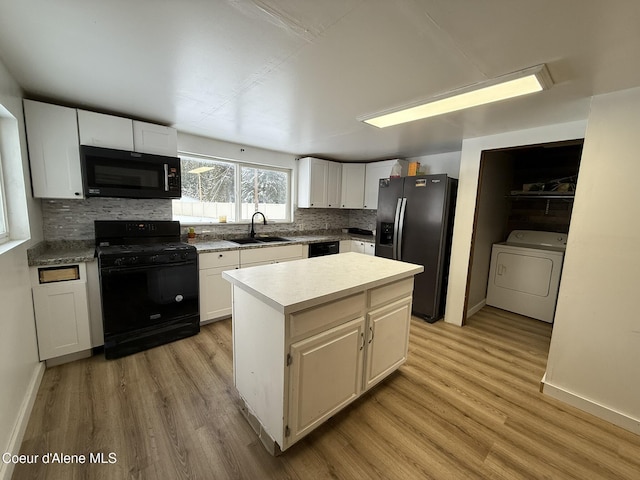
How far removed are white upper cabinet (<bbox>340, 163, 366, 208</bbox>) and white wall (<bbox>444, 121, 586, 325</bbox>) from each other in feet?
5.93

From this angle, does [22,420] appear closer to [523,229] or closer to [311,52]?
[311,52]

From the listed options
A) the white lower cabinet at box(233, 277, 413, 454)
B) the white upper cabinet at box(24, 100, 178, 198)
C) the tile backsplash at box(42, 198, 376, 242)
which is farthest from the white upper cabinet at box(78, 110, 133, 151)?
the white lower cabinet at box(233, 277, 413, 454)

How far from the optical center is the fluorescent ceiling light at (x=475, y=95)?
1532 mm

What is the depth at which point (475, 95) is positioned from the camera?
181 centimetres

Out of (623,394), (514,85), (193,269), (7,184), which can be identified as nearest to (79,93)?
(7,184)

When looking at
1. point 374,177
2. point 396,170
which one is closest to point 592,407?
point 396,170

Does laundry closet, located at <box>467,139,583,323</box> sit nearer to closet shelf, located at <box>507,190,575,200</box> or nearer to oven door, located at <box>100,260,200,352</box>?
closet shelf, located at <box>507,190,575,200</box>

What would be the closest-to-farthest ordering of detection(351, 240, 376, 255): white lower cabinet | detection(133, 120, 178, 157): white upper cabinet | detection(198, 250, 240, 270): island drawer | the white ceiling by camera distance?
the white ceiling → detection(133, 120, 178, 157): white upper cabinet → detection(198, 250, 240, 270): island drawer → detection(351, 240, 376, 255): white lower cabinet

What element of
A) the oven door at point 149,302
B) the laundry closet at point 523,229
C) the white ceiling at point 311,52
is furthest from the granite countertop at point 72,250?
the laundry closet at point 523,229

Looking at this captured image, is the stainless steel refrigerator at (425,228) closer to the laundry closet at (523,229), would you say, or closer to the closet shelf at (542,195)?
the laundry closet at (523,229)

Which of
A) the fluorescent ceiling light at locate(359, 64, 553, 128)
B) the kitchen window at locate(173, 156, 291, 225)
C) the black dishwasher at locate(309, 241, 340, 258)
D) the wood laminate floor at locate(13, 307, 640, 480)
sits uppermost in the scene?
the fluorescent ceiling light at locate(359, 64, 553, 128)

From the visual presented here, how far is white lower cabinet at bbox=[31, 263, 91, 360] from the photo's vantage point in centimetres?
204

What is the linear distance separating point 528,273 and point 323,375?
3.28 meters

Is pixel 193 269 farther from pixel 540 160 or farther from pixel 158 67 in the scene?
pixel 540 160
